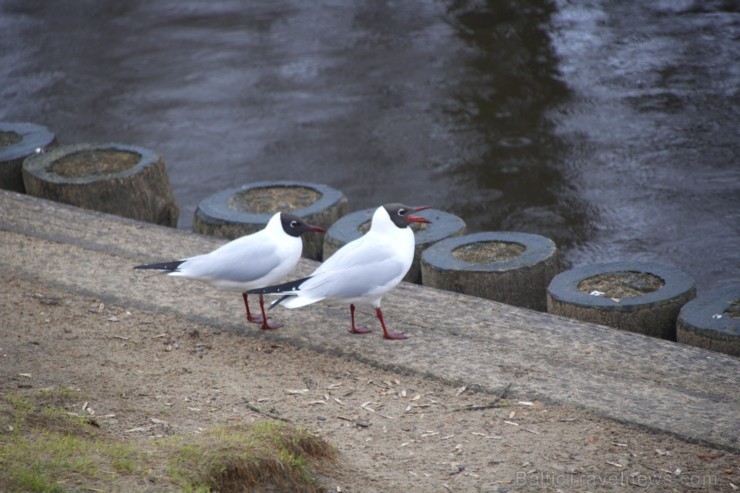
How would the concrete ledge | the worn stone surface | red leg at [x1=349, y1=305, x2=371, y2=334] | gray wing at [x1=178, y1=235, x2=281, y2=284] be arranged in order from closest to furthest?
the concrete ledge
gray wing at [x1=178, y1=235, x2=281, y2=284]
red leg at [x1=349, y1=305, x2=371, y2=334]
the worn stone surface

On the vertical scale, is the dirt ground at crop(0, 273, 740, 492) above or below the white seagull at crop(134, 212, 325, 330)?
below

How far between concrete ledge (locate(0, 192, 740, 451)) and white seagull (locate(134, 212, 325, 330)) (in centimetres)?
28

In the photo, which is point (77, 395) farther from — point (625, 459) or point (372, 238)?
point (625, 459)

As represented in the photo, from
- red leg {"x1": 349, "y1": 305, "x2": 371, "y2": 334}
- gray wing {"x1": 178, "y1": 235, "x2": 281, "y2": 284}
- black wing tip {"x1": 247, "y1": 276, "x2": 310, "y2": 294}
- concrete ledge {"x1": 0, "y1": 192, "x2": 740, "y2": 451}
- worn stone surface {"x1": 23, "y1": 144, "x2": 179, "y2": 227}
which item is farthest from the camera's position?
worn stone surface {"x1": 23, "y1": 144, "x2": 179, "y2": 227}

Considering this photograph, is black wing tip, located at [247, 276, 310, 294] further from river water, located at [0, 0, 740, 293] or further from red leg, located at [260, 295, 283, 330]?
river water, located at [0, 0, 740, 293]

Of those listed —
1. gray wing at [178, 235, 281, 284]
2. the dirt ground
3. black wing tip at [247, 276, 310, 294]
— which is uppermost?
gray wing at [178, 235, 281, 284]

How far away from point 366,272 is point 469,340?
0.58 meters

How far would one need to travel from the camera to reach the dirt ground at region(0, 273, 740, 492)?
333 centimetres

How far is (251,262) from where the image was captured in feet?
14.3

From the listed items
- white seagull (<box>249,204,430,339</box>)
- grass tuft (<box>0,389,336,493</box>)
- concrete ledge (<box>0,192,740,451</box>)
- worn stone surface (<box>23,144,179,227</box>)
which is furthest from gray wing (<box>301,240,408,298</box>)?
worn stone surface (<box>23,144,179,227</box>)

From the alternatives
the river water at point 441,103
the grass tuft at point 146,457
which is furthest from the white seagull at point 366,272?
the river water at point 441,103

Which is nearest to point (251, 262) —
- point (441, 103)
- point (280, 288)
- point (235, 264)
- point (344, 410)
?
point (235, 264)

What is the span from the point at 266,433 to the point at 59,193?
3.78m

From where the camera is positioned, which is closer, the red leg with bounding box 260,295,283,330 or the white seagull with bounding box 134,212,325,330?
the white seagull with bounding box 134,212,325,330
